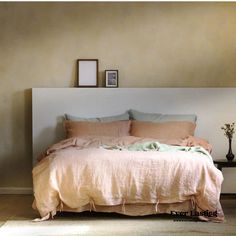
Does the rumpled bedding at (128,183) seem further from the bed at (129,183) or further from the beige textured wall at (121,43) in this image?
the beige textured wall at (121,43)

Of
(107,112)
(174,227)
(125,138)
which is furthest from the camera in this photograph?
(107,112)

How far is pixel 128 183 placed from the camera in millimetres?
4582

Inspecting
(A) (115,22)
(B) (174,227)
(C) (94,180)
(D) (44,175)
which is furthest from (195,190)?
(A) (115,22)

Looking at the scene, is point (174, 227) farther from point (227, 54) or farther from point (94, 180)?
point (227, 54)

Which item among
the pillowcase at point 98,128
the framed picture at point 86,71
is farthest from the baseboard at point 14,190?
the framed picture at point 86,71

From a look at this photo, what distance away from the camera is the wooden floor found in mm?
4845

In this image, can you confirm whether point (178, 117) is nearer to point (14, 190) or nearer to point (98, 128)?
point (98, 128)

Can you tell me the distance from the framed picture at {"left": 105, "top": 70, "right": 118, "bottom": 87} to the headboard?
0.09 metres

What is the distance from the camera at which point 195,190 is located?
4582mm

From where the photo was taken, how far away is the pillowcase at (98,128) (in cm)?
566

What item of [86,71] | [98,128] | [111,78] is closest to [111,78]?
[111,78]

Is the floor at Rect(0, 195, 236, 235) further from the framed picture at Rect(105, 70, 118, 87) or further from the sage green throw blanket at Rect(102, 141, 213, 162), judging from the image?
the framed picture at Rect(105, 70, 118, 87)

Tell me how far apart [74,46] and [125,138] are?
1.43 meters

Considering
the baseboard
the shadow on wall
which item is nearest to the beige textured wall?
the shadow on wall
